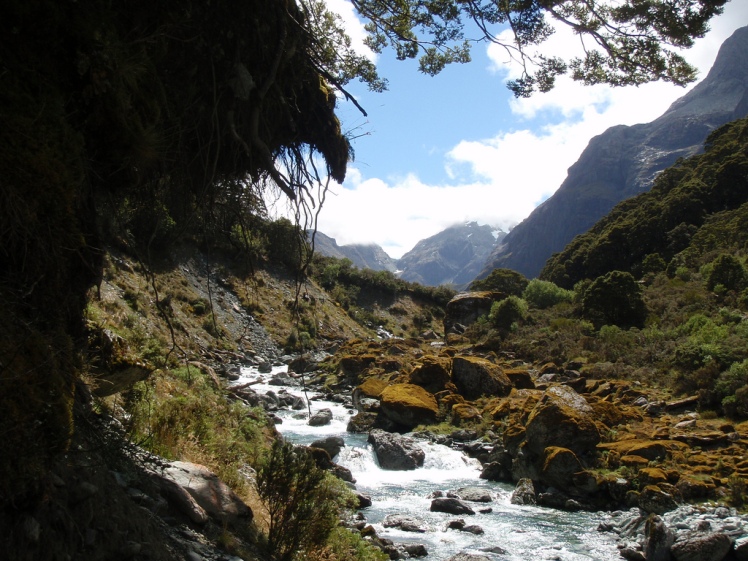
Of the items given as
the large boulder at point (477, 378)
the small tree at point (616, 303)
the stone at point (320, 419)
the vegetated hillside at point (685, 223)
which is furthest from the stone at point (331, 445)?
the vegetated hillside at point (685, 223)

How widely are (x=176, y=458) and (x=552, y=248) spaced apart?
626 ft

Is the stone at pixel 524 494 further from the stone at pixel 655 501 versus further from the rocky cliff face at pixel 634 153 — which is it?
the rocky cliff face at pixel 634 153

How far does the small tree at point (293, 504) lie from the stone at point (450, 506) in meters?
5.18

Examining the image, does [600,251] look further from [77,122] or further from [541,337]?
[77,122]

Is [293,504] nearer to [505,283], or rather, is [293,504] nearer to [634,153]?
[505,283]

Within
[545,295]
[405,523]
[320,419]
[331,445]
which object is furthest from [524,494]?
[545,295]

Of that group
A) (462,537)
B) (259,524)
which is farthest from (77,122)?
(462,537)

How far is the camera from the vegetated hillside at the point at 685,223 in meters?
32.5

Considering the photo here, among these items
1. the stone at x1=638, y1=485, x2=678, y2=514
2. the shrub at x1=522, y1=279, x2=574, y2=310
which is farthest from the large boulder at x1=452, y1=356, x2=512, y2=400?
the shrub at x1=522, y1=279, x2=574, y2=310

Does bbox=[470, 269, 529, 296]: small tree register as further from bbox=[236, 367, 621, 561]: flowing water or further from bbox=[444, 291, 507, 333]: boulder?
bbox=[236, 367, 621, 561]: flowing water

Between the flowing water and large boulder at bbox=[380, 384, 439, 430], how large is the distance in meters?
1.91

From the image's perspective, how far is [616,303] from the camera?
26359 mm

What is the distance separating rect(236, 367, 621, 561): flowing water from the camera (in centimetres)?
830

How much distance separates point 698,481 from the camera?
9.64 metres
